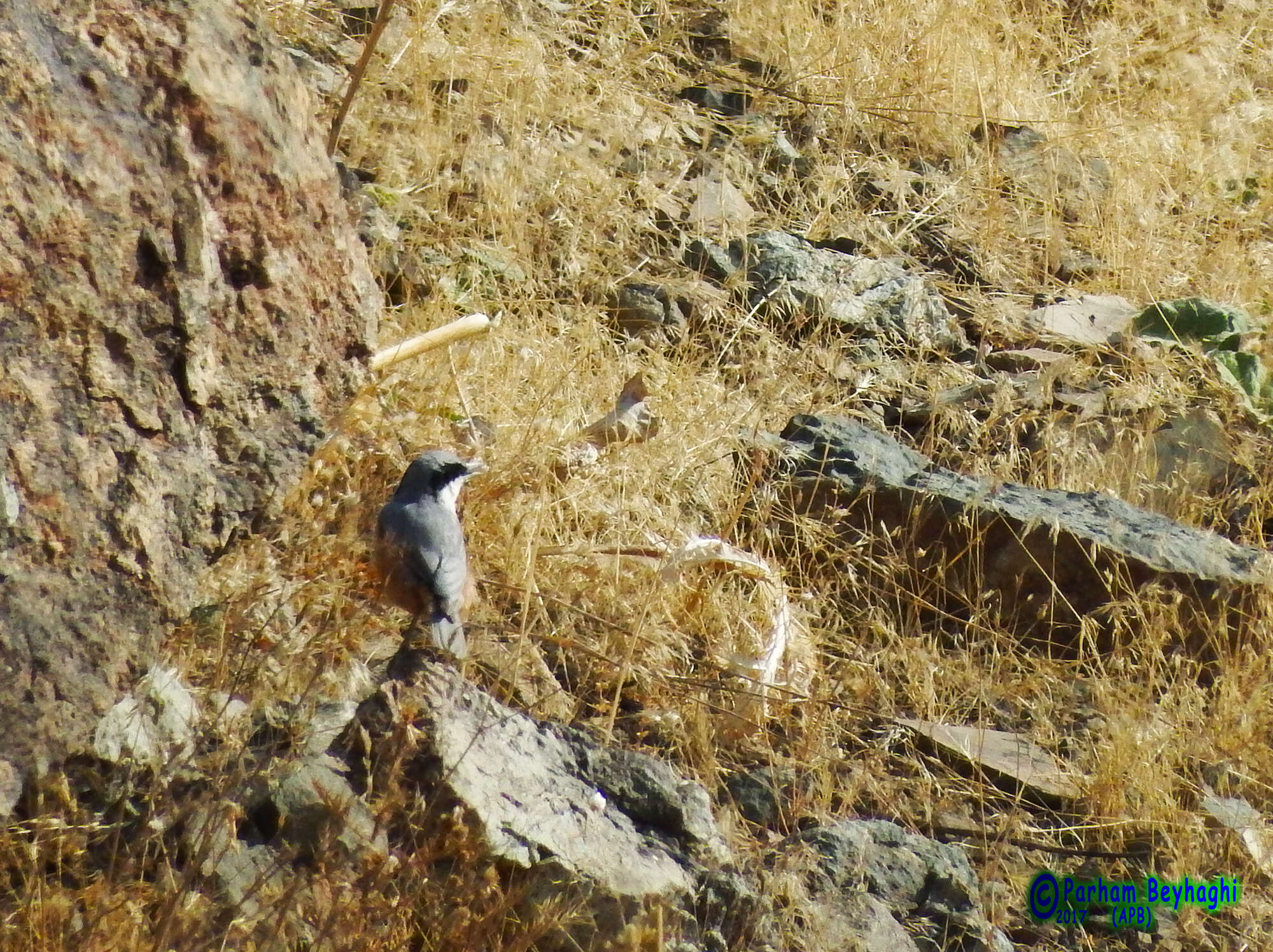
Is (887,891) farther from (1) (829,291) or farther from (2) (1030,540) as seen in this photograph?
(1) (829,291)

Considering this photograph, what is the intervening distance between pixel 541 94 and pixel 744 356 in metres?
1.88

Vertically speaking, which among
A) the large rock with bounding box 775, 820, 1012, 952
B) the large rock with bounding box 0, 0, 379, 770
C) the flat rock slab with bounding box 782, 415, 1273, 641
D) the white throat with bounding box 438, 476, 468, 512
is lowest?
the large rock with bounding box 775, 820, 1012, 952

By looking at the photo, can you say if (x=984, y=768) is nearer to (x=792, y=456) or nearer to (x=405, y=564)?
(x=792, y=456)

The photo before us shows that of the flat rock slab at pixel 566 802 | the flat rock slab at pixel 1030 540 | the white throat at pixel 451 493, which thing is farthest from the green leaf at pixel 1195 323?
the flat rock slab at pixel 566 802

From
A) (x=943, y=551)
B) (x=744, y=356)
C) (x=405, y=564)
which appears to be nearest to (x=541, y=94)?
(x=744, y=356)

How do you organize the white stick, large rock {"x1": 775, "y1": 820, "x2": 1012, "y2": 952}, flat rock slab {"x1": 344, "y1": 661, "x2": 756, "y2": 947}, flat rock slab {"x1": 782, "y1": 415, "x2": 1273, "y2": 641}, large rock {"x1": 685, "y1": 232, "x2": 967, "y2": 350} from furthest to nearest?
large rock {"x1": 685, "y1": 232, "x2": 967, "y2": 350}
flat rock slab {"x1": 782, "y1": 415, "x2": 1273, "y2": 641}
the white stick
large rock {"x1": 775, "y1": 820, "x2": 1012, "y2": 952}
flat rock slab {"x1": 344, "y1": 661, "x2": 756, "y2": 947}

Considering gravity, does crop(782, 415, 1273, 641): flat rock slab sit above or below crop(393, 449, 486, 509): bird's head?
below

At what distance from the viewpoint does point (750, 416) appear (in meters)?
5.68

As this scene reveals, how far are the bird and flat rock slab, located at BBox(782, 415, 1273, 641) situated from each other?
1.57m

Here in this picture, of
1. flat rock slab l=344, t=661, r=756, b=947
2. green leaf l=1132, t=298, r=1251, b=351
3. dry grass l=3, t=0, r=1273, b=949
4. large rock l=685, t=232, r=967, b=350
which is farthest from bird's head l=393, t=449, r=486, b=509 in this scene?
green leaf l=1132, t=298, r=1251, b=351

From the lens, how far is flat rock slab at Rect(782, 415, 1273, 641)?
192 inches

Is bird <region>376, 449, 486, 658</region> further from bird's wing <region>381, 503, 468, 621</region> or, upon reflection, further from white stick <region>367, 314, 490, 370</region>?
white stick <region>367, 314, 490, 370</region>

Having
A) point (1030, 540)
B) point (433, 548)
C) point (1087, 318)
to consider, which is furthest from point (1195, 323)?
point (433, 548)

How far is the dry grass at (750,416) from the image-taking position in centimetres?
386
